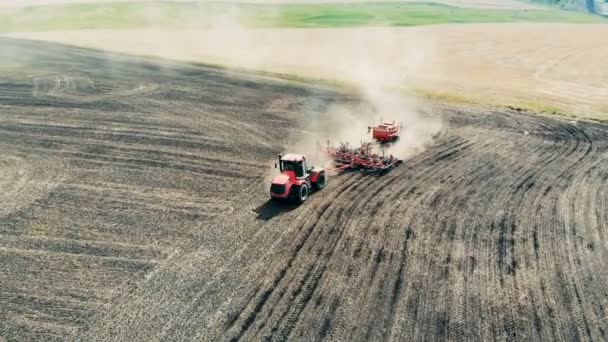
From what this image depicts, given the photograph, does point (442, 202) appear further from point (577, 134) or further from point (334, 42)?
point (334, 42)

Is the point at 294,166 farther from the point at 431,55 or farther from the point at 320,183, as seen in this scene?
the point at 431,55

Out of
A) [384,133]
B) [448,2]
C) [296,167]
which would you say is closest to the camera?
[296,167]

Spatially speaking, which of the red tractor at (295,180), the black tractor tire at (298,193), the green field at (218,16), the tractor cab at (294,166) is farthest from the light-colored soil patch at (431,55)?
the black tractor tire at (298,193)

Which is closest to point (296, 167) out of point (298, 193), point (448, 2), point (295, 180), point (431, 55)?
point (295, 180)

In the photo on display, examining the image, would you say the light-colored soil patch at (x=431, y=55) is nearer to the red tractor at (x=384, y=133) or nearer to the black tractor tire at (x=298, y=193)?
the red tractor at (x=384, y=133)

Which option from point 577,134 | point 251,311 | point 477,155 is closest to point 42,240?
point 251,311

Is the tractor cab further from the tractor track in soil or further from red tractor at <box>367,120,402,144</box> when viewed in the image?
red tractor at <box>367,120,402,144</box>
